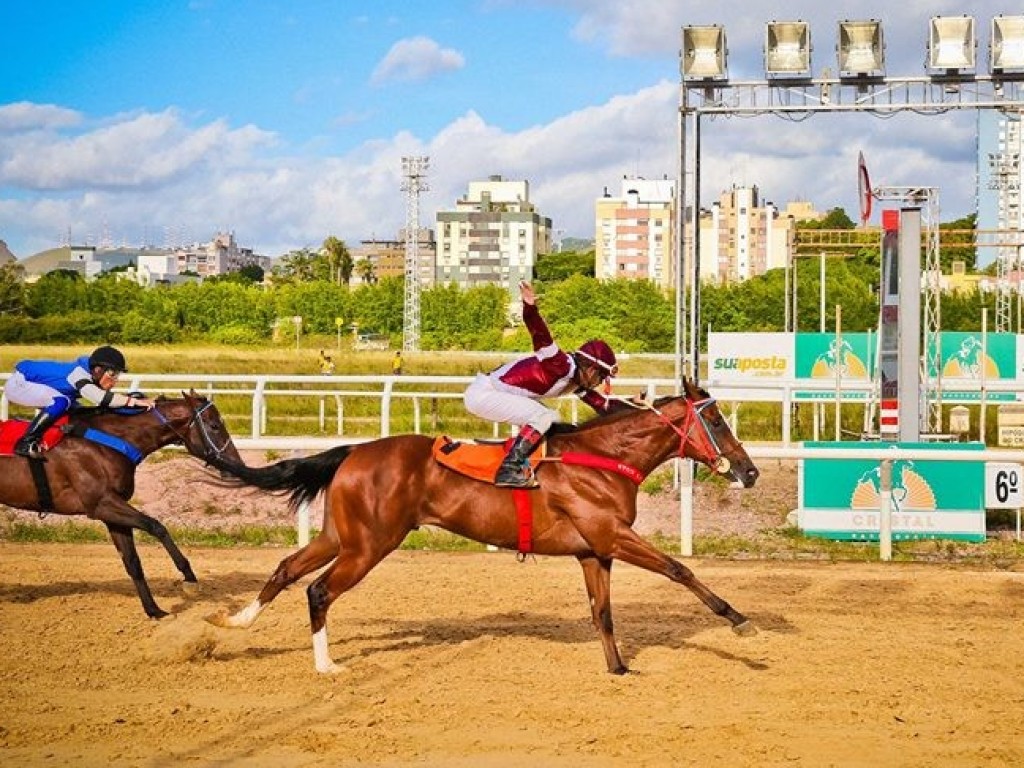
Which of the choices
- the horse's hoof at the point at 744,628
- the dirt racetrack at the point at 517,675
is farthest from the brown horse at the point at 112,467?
the horse's hoof at the point at 744,628

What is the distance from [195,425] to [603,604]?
146 inches

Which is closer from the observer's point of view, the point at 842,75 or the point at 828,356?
→ the point at 842,75

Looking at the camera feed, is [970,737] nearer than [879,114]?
Yes

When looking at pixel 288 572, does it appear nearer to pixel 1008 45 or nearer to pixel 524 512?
pixel 524 512

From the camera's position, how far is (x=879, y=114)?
17078 mm

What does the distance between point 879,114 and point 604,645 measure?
11605 mm

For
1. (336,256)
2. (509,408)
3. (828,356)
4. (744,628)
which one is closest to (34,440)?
(509,408)

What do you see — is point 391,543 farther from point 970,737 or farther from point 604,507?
point 970,737

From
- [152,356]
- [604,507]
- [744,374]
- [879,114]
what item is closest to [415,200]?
[152,356]

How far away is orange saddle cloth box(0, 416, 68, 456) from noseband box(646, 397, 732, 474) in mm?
4359

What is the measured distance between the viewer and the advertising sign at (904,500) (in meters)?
13.1

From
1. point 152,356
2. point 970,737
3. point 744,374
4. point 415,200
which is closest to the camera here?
point 970,737

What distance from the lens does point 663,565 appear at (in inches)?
297

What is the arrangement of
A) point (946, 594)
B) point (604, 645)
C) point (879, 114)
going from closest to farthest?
point (604, 645) → point (946, 594) → point (879, 114)
